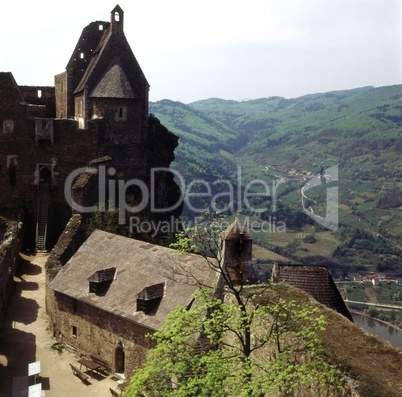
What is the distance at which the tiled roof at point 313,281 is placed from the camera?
79.9ft

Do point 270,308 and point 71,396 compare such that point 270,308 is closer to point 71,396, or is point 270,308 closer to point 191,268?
point 191,268

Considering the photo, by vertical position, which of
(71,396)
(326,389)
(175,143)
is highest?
(175,143)

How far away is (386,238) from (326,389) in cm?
18860

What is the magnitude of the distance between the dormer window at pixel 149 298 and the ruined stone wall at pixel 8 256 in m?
8.92

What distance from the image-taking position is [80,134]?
43.8m

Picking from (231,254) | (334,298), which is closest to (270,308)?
(231,254)

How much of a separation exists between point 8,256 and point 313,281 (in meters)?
19.0

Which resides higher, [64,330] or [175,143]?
[175,143]

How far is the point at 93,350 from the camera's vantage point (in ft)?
94.7

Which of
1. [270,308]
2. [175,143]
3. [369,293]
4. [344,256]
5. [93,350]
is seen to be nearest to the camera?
[270,308]

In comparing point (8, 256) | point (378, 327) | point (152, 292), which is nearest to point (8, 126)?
point (8, 256)

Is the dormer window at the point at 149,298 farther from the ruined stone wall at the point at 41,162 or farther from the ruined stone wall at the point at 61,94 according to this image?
the ruined stone wall at the point at 61,94

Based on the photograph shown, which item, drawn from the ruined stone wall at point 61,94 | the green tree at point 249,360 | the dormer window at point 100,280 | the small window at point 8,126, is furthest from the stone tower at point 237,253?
the ruined stone wall at point 61,94

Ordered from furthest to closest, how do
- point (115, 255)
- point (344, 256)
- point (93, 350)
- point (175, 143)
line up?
point (344, 256), point (175, 143), point (115, 255), point (93, 350)
